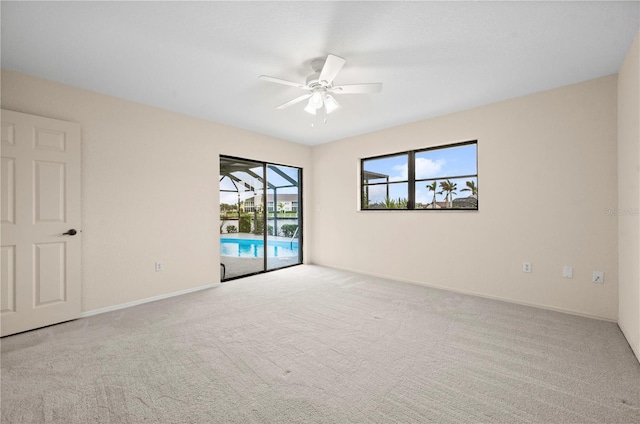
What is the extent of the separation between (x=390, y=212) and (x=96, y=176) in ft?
13.3

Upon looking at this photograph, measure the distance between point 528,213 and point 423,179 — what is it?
57.2 inches

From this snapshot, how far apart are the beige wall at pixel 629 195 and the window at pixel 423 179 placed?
1.41m

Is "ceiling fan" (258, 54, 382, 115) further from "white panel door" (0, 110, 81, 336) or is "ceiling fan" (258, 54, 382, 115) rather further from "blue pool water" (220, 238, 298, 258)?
"blue pool water" (220, 238, 298, 258)

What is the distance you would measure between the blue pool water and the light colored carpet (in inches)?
91.0

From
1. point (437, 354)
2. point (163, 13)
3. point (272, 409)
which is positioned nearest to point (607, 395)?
point (437, 354)

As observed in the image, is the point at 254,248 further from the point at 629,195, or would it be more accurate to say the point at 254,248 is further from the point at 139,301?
the point at 629,195

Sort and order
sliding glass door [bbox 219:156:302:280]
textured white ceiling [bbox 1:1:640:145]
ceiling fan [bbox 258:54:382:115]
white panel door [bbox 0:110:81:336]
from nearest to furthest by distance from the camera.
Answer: textured white ceiling [bbox 1:1:640:145]
ceiling fan [bbox 258:54:382:115]
white panel door [bbox 0:110:81:336]
sliding glass door [bbox 219:156:302:280]

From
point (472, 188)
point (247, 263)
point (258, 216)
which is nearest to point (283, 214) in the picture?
point (258, 216)

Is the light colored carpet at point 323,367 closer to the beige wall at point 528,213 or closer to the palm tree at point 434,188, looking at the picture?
the beige wall at point 528,213

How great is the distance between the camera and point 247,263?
5566mm

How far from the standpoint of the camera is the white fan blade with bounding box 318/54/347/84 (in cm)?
219

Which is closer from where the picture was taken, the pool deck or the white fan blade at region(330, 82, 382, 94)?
the white fan blade at region(330, 82, 382, 94)

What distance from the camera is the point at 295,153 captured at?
5.62m

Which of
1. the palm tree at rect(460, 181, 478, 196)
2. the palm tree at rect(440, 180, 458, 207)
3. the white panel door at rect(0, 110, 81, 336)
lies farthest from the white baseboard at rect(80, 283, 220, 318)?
the palm tree at rect(460, 181, 478, 196)
